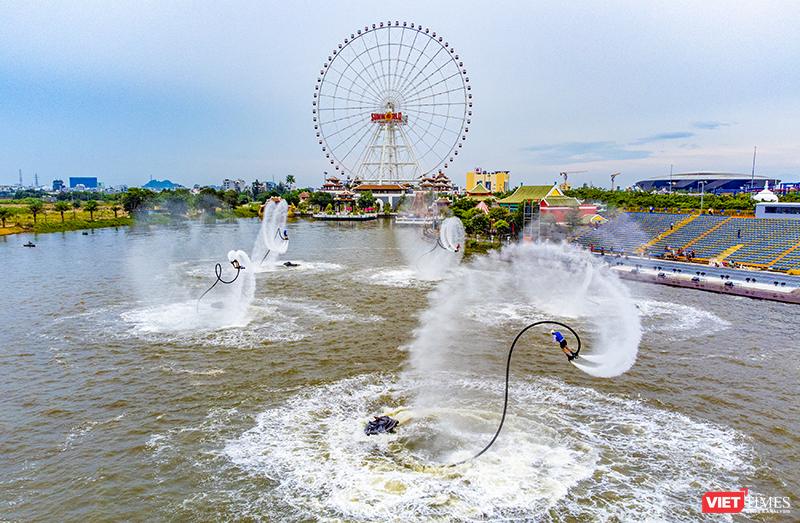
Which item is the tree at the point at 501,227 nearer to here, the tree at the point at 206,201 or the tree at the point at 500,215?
the tree at the point at 500,215

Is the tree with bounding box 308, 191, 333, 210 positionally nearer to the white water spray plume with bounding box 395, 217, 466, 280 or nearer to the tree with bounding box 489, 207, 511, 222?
the white water spray plume with bounding box 395, 217, 466, 280

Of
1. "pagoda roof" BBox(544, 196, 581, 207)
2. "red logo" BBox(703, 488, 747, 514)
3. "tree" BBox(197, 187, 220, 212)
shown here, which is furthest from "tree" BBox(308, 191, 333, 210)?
"red logo" BBox(703, 488, 747, 514)

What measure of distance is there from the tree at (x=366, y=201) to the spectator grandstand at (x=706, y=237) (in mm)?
75402

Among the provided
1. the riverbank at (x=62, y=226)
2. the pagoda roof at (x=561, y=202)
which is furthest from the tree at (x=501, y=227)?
the riverbank at (x=62, y=226)

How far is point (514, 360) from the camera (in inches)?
797

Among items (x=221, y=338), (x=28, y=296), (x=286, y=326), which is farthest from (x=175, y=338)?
(x=28, y=296)

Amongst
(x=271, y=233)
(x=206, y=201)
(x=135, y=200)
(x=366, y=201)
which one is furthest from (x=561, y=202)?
(x=206, y=201)

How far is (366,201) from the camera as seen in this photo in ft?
419

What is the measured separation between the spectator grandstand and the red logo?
3151 cm

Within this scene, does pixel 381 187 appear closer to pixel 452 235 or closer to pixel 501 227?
pixel 501 227

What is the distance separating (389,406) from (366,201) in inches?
4481

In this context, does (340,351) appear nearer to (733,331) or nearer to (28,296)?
(733,331)

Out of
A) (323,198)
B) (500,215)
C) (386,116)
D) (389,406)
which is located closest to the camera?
(389,406)

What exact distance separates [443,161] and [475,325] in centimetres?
6335
